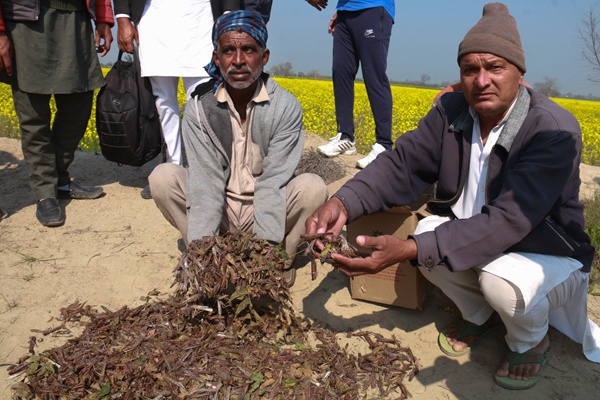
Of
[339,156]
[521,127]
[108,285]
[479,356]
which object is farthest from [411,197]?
[339,156]

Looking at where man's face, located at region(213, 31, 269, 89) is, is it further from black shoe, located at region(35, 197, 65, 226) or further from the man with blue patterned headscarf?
black shoe, located at region(35, 197, 65, 226)

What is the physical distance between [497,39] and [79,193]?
4.06 metres

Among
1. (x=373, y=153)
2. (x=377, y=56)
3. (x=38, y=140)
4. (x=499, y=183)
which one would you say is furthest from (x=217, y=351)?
(x=377, y=56)

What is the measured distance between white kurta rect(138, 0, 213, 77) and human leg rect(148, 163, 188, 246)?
141cm

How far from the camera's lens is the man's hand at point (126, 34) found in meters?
4.61

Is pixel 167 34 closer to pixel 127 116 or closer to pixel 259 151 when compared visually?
pixel 127 116

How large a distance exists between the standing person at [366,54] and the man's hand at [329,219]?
2.72m

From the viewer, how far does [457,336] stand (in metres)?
3.17

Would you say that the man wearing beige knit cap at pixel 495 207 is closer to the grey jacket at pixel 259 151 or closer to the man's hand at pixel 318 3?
the grey jacket at pixel 259 151

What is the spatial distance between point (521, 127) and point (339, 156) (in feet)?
12.5

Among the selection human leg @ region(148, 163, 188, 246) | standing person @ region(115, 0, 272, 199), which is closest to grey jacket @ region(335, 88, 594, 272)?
human leg @ region(148, 163, 188, 246)

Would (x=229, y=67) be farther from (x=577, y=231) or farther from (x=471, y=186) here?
(x=577, y=231)

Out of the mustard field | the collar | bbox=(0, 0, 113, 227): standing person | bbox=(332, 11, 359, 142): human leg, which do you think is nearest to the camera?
the collar

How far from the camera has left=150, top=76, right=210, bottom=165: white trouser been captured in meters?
4.75
